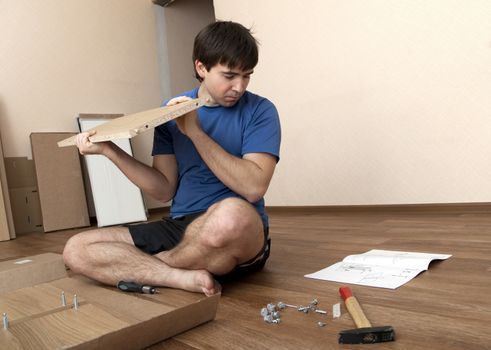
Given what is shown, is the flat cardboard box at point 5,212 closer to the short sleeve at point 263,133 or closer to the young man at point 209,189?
the young man at point 209,189

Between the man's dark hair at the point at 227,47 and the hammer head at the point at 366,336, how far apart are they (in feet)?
2.80

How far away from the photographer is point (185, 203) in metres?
1.53

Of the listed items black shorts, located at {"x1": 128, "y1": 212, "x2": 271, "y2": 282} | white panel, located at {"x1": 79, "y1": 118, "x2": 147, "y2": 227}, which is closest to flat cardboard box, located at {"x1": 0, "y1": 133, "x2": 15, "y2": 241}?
white panel, located at {"x1": 79, "y1": 118, "x2": 147, "y2": 227}

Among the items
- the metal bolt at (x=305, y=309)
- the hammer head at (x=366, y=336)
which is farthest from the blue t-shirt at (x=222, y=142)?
the hammer head at (x=366, y=336)

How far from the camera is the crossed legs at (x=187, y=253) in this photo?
1.29 meters

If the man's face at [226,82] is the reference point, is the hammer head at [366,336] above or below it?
below

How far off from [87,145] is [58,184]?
9.46 feet

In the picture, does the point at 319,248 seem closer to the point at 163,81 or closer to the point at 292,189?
the point at 292,189

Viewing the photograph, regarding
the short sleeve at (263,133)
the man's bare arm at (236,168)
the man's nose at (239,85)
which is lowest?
the man's bare arm at (236,168)

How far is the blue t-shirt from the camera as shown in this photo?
1.42 metres

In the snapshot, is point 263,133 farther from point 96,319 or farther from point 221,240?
point 96,319

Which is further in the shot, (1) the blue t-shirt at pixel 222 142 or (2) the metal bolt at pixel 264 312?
(1) the blue t-shirt at pixel 222 142

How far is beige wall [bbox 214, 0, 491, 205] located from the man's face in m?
1.82

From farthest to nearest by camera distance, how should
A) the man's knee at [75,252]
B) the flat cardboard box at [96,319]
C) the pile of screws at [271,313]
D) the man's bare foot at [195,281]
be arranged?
the man's knee at [75,252], the man's bare foot at [195,281], the pile of screws at [271,313], the flat cardboard box at [96,319]
